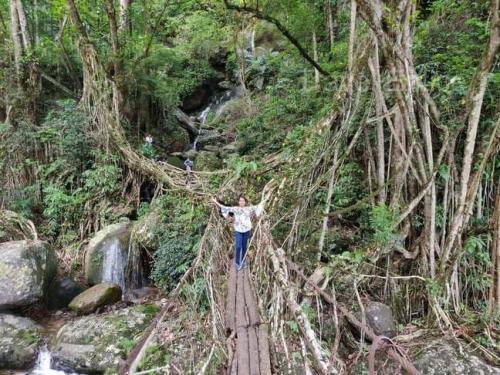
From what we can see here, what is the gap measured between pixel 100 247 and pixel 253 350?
4401 mm

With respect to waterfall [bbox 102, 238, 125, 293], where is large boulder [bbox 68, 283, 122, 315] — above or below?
below

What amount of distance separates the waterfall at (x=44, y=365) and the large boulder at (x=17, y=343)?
68 mm

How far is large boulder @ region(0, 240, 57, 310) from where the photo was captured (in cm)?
551

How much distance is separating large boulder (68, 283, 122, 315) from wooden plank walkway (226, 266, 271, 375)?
2410mm

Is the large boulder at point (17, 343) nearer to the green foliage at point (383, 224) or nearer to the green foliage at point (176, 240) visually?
the green foliage at point (176, 240)

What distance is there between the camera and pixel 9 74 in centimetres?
875

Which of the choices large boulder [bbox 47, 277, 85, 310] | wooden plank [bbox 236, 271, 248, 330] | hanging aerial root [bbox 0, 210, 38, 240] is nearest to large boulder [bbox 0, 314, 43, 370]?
large boulder [bbox 47, 277, 85, 310]

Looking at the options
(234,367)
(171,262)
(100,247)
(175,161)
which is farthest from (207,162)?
(234,367)

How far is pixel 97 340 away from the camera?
16.0 ft

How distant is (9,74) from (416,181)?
29.8ft

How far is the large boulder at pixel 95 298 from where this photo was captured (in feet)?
19.1

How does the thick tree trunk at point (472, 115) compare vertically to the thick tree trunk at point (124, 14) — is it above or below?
below

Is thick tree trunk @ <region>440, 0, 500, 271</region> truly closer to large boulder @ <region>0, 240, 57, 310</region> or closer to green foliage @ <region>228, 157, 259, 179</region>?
green foliage @ <region>228, 157, 259, 179</region>

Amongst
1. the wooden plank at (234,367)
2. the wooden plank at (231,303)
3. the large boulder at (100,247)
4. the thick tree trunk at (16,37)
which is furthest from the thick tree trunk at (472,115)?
the thick tree trunk at (16,37)
